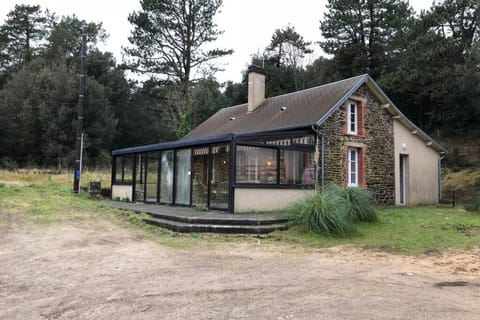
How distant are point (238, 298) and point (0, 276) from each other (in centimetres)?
320

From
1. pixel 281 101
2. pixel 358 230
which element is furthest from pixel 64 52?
pixel 358 230

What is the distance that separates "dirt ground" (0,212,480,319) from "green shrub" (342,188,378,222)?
2110 millimetres

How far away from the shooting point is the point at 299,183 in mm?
11711

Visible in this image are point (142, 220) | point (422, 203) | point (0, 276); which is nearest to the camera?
point (0, 276)

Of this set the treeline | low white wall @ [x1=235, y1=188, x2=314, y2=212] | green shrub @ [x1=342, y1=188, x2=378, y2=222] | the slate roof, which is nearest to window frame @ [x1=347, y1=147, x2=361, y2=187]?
the slate roof

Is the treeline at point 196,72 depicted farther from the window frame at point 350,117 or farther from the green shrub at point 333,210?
the green shrub at point 333,210

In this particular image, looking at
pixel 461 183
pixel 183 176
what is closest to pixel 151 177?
pixel 183 176

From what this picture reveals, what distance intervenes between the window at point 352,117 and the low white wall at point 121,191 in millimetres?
8526

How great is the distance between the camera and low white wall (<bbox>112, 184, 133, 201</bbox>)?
594 inches

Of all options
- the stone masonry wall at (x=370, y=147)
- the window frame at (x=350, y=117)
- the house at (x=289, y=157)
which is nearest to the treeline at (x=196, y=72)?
the house at (x=289, y=157)

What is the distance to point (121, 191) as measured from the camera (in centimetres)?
1556

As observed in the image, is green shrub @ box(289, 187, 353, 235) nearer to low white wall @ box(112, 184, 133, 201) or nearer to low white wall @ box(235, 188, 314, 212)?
low white wall @ box(235, 188, 314, 212)

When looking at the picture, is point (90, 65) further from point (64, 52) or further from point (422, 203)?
point (422, 203)

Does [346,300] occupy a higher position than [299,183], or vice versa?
[299,183]
